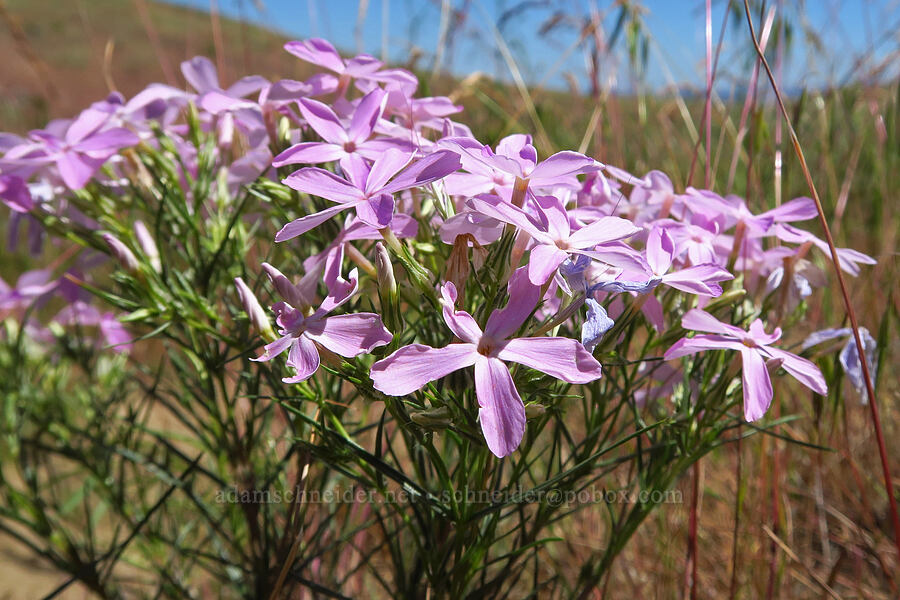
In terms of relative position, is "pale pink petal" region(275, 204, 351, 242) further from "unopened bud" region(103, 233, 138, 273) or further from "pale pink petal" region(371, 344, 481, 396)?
"unopened bud" region(103, 233, 138, 273)

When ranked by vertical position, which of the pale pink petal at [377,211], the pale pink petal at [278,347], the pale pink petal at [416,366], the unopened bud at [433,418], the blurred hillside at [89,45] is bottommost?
the blurred hillside at [89,45]

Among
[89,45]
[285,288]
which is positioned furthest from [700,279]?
[89,45]

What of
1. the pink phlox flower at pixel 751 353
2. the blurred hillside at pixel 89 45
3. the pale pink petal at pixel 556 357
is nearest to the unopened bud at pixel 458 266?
the pale pink petal at pixel 556 357

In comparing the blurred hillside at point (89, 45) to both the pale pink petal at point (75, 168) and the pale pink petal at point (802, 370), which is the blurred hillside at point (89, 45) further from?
the pale pink petal at point (802, 370)

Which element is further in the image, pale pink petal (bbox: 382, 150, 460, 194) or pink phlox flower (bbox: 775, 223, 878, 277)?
pink phlox flower (bbox: 775, 223, 878, 277)

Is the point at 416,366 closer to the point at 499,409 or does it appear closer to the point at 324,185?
the point at 499,409

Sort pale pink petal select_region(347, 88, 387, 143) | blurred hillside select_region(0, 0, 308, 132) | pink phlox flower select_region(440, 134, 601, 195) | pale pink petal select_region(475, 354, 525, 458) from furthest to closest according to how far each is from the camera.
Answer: blurred hillside select_region(0, 0, 308, 132) < pale pink petal select_region(347, 88, 387, 143) < pink phlox flower select_region(440, 134, 601, 195) < pale pink petal select_region(475, 354, 525, 458)

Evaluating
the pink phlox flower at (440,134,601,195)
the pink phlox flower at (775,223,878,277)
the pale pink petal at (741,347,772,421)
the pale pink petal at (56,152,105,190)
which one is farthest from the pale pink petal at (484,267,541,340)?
the pale pink petal at (56,152,105,190)

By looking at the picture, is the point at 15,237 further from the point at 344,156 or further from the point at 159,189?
the point at 344,156
